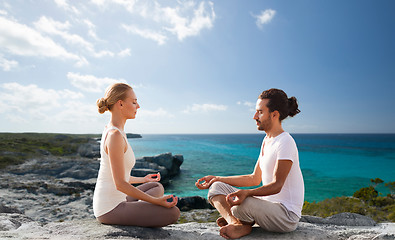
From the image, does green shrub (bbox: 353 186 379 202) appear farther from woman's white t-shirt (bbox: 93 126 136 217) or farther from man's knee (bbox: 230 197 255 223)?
woman's white t-shirt (bbox: 93 126 136 217)

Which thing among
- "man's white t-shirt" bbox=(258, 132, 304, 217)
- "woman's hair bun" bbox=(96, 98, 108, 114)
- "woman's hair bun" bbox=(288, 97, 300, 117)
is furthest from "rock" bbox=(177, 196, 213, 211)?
"woman's hair bun" bbox=(288, 97, 300, 117)

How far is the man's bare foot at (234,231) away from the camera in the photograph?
292 cm

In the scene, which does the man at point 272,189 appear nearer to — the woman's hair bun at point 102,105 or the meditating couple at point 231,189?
the meditating couple at point 231,189

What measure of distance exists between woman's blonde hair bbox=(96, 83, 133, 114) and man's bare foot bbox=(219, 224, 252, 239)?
2.20 m

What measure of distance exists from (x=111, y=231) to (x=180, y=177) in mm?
24791

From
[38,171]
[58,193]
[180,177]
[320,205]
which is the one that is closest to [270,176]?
[320,205]

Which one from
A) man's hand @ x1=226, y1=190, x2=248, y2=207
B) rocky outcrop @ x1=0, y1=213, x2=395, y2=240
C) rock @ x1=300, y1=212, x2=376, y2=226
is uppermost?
man's hand @ x1=226, y1=190, x2=248, y2=207

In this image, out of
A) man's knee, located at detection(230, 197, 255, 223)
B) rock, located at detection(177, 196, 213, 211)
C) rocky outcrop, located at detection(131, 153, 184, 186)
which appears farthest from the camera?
rocky outcrop, located at detection(131, 153, 184, 186)

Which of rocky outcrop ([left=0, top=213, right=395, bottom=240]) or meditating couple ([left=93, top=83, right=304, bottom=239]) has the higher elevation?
meditating couple ([left=93, top=83, right=304, bottom=239])

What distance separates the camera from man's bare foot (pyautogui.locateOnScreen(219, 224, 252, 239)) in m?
2.92

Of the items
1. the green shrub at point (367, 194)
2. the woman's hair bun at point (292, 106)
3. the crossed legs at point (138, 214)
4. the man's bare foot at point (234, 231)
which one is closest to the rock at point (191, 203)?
the green shrub at point (367, 194)

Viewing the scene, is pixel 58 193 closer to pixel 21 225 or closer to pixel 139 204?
pixel 21 225

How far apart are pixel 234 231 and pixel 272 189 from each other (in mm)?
784

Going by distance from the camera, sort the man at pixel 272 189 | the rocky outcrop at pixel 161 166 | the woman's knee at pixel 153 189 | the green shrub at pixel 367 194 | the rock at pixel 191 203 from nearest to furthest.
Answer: the man at pixel 272 189 < the woman's knee at pixel 153 189 < the rock at pixel 191 203 < the green shrub at pixel 367 194 < the rocky outcrop at pixel 161 166
